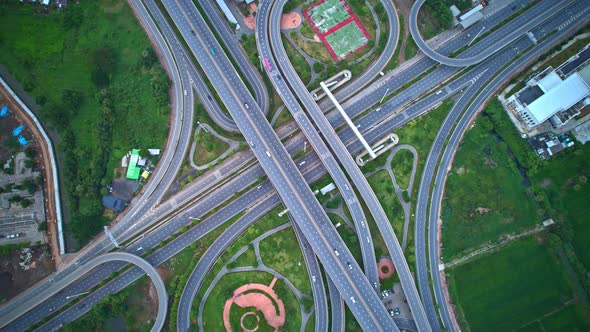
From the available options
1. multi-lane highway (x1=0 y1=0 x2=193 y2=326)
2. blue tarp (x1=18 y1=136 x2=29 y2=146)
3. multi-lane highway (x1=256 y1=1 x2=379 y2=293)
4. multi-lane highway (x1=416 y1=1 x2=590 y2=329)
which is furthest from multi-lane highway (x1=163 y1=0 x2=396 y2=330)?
blue tarp (x1=18 y1=136 x2=29 y2=146)

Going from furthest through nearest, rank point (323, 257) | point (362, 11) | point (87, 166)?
point (362, 11)
point (87, 166)
point (323, 257)

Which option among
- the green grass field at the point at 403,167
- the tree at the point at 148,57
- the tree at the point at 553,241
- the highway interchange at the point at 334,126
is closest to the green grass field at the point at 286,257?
the highway interchange at the point at 334,126

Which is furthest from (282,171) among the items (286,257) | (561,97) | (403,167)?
(561,97)

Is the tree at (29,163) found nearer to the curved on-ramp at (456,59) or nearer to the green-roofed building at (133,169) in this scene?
the green-roofed building at (133,169)

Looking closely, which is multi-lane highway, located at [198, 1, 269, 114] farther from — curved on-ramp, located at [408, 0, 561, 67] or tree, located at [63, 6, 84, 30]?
curved on-ramp, located at [408, 0, 561, 67]

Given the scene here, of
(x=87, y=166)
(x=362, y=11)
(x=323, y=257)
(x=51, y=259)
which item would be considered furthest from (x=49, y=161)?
(x=362, y=11)

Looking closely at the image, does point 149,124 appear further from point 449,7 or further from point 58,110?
point 449,7
